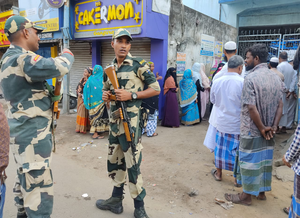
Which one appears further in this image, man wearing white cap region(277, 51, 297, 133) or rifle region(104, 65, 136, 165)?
man wearing white cap region(277, 51, 297, 133)

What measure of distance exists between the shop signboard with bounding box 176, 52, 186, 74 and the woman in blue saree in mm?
493

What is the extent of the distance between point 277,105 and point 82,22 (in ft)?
20.9

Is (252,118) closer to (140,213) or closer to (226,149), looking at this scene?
(226,149)

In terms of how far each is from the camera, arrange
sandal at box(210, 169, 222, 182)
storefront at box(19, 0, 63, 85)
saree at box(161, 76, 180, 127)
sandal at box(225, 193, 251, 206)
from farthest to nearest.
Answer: storefront at box(19, 0, 63, 85)
saree at box(161, 76, 180, 127)
sandal at box(210, 169, 222, 182)
sandal at box(225, 193, 251, 206)

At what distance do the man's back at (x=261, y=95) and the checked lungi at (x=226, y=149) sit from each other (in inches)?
19.9

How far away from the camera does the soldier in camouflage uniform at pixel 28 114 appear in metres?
1.85

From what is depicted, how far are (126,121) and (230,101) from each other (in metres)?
1.52

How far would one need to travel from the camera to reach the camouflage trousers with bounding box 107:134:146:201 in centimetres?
238

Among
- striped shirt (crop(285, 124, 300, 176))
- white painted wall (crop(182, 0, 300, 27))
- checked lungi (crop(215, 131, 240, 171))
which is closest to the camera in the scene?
striped shirt (crop(285, 124, 300, 176))

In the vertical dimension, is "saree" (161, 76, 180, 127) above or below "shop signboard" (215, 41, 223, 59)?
below

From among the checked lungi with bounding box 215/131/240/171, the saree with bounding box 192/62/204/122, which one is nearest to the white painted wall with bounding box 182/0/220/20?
the saree with bounding box 192/62/204/122

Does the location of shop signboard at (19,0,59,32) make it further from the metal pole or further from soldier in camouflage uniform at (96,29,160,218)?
soldier in camouflage uniform at (96,29,160,218)

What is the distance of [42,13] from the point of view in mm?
8297

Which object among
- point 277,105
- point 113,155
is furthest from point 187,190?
point 277,105
